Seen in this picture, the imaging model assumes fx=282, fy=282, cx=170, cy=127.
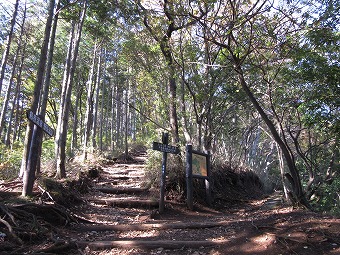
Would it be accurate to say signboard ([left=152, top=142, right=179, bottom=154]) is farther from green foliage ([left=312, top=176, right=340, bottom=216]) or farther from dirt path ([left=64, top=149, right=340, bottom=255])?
green foliage ([left=312, top=176, right=340, bottom=216])

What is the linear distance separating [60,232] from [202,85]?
6425mm

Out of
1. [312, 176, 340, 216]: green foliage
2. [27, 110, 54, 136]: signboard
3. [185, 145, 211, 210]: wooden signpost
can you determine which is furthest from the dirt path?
[312, 176, 340, 216]: green foliage

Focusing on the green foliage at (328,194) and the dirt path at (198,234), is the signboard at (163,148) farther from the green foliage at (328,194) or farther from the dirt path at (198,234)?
the green foliage at (328,194)

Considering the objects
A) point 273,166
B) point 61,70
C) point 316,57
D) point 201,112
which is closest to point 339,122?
point 316,57

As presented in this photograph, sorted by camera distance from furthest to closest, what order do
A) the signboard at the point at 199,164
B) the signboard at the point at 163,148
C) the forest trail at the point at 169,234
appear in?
the signboard at the point at 199,164, the signboard at the point at 163,148, the forest trail at the point at 169,234

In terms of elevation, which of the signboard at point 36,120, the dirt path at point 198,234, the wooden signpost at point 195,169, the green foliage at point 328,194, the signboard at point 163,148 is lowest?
the dirt path at point 198,234

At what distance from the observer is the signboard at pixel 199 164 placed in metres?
7.67

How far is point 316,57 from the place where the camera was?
7.02 m

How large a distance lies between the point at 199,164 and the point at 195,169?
0.91 ft

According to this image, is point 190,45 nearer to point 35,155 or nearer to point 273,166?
point 35,155

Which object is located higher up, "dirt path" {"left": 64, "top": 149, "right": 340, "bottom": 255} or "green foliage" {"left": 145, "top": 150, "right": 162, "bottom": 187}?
"green foliage" {"left": 145, "top": 150, "right": 162, "bottom": 187}

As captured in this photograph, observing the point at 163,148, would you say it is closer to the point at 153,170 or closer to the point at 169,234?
the point at 153,170

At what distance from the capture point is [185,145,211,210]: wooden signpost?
7.47 metres

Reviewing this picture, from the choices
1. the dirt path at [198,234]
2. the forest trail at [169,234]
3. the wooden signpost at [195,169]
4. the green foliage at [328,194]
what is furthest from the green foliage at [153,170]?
the green foliage at [328,194]
